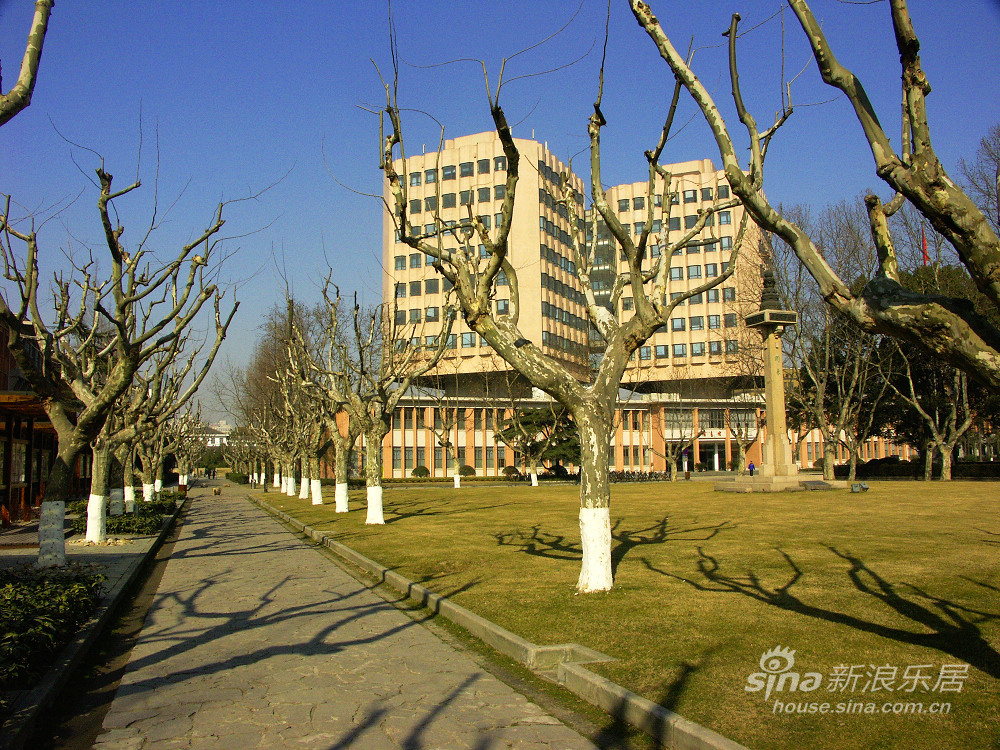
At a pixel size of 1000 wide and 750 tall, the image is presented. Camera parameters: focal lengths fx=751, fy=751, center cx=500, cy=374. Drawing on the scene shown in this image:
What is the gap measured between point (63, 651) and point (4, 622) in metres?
0.73

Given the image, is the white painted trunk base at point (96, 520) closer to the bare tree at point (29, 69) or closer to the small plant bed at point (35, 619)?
the small plant bed at point (35, 619)

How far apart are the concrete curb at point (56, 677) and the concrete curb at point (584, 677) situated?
3972 mm

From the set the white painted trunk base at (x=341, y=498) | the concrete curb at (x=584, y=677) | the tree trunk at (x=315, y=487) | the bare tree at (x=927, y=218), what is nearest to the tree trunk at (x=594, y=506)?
the concrete curb at (x=584, y=677)

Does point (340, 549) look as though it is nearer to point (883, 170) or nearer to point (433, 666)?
point (433, 666)

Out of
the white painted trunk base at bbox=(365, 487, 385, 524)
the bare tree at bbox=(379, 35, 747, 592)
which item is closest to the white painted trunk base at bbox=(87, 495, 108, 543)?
the white painted trunk base at bbox=(365, 487, 385, 524)

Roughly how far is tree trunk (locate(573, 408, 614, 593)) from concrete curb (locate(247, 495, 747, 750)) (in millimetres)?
1737

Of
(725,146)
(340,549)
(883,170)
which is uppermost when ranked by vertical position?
(725,146)

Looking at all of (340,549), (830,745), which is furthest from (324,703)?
(340,549)

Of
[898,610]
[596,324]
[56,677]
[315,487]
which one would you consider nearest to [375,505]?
[596,324]

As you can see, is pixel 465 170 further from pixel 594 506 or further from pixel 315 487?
pixel 594 506

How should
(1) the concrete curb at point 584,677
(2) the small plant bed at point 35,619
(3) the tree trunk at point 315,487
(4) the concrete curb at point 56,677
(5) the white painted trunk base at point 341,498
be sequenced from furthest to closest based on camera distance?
(3) the tree trunk at point 315,487, (5) the white painted trunk base at point 341,498, (2) the small plant bed at point 35,619, (4) the concrete curb at point 56,677, (1) the concrete curb at point 584,677

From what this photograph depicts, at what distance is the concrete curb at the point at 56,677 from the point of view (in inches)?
196

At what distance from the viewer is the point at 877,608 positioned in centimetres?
827

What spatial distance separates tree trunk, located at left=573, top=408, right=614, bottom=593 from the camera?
9664mm
